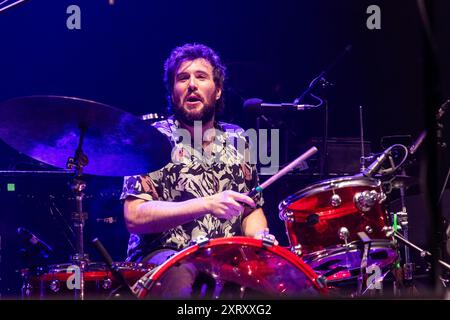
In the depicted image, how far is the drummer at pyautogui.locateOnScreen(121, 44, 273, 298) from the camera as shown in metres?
2.89

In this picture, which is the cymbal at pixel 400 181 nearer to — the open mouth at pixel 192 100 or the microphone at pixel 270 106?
the microphone at pixel 270 106

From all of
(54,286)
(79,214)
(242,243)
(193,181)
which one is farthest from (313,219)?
(54,286)

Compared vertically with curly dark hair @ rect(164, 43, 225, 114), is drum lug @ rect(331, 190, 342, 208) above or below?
below

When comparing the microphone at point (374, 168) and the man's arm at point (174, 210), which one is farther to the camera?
the microphone at point (374, 168)

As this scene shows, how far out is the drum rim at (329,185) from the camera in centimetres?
296

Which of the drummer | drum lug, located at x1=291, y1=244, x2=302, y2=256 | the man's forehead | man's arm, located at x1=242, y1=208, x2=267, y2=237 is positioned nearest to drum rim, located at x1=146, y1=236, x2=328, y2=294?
the drummer

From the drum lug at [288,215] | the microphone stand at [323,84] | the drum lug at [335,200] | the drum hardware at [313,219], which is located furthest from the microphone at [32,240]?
the microphone stand at [323,84]

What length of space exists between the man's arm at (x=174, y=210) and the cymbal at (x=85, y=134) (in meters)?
0.21

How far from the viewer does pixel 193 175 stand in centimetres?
316

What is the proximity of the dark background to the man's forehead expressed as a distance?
0.85 meters

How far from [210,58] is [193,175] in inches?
26.7

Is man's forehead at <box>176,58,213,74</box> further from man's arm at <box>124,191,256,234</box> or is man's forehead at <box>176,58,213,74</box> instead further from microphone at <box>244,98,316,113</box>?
man's arm at <box>124,191,256,234</box>

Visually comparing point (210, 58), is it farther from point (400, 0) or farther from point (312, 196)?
Result: point (400, 0)

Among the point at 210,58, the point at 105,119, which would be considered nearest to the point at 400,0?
the point at 210,58
